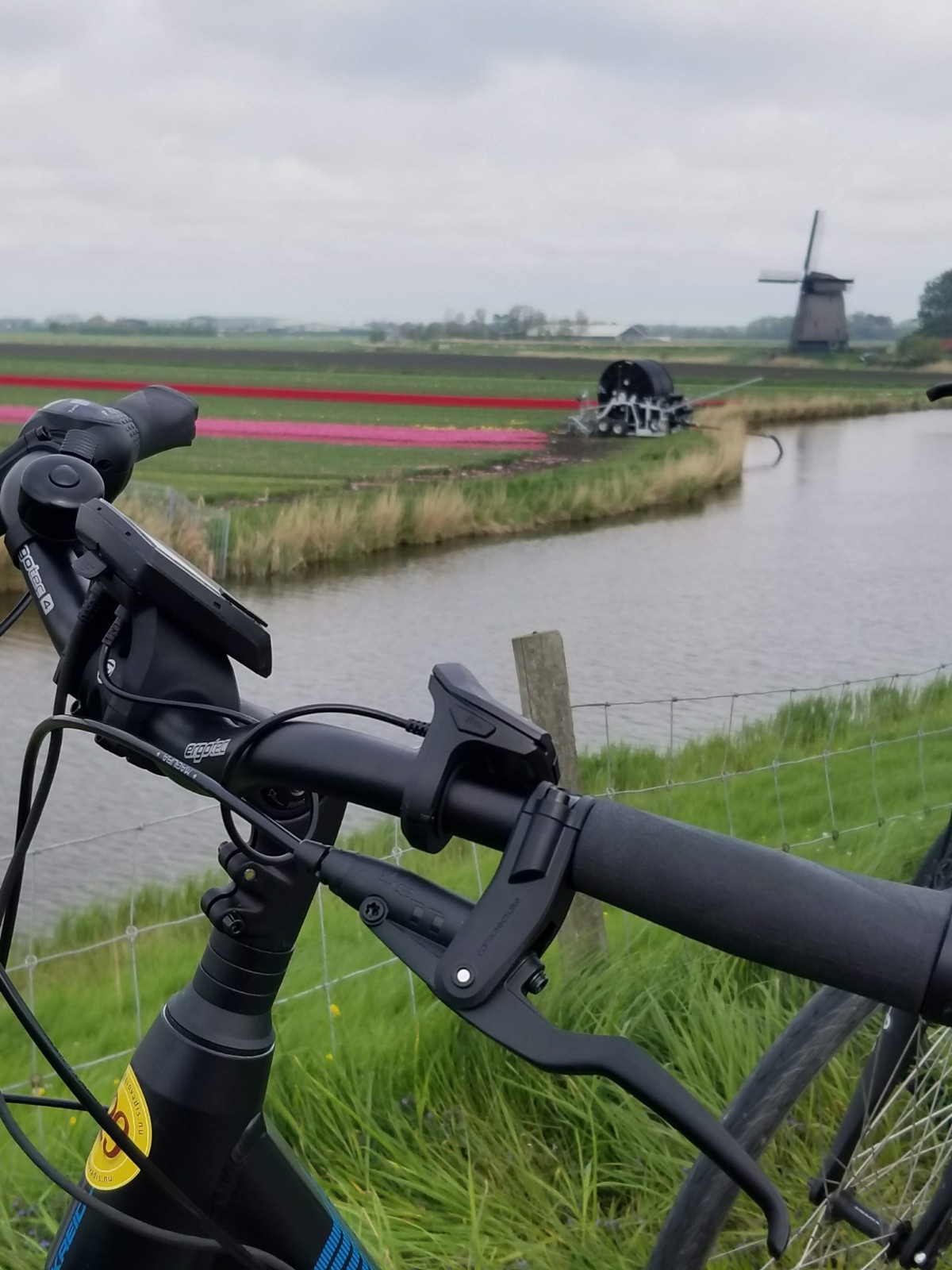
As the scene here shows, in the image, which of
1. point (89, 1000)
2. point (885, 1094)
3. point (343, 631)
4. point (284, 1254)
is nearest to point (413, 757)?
point (284, 1254)

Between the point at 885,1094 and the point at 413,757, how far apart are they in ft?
4.49

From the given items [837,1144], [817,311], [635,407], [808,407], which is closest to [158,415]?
[837,1144]

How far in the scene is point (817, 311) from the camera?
6550 centimetres

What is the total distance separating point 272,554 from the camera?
12.9 metres

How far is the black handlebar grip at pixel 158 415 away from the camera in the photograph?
4.22ft

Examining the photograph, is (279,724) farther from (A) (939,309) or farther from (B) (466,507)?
(A) (939,309)

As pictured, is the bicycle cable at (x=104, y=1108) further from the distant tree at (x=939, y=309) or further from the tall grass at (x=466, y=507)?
the distant tree at (x=939, y=309)

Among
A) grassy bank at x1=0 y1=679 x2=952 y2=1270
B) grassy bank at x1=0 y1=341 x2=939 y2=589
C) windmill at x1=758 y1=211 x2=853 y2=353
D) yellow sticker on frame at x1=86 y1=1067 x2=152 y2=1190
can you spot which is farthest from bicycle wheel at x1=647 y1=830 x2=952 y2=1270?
windmill at x1=758 y1=211 x2=853 y2=353

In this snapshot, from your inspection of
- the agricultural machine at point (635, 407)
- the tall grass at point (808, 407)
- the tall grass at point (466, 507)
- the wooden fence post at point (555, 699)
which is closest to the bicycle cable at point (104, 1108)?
the wooden fence post at point (555, 699)

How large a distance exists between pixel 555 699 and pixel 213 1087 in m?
2.13

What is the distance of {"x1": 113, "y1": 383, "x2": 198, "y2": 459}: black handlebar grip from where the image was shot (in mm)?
1285

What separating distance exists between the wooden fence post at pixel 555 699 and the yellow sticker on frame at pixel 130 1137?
2058 mm

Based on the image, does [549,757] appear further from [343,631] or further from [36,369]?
[36,369]

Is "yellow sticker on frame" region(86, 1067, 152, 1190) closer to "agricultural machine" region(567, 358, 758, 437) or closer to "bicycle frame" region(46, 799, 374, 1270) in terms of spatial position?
"bicycle frame" region(46, 799, 374, 1270)
